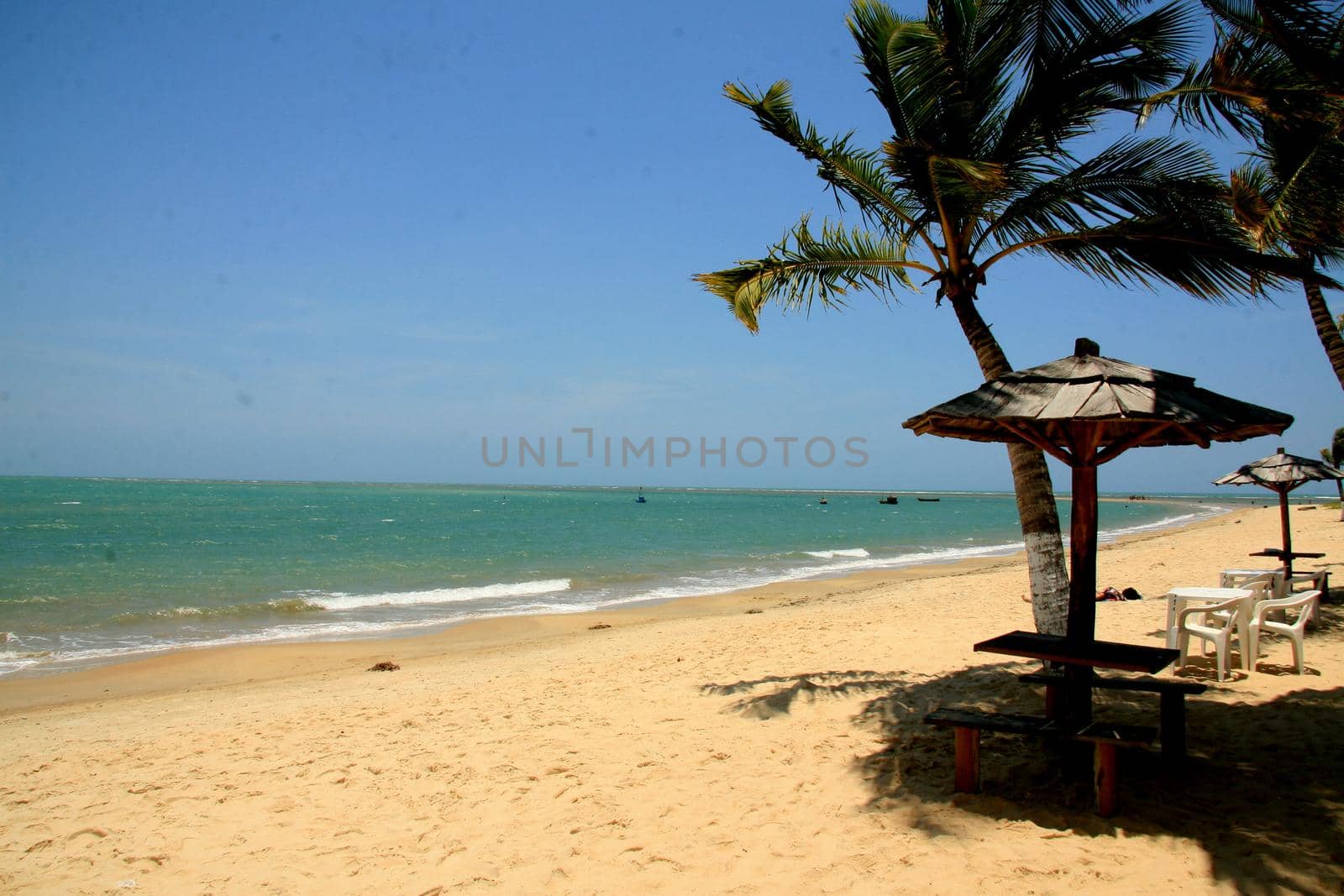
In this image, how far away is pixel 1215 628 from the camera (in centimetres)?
627

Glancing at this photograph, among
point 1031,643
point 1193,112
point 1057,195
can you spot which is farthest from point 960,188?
point 1031,643

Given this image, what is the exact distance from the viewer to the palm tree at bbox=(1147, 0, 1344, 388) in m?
4.53

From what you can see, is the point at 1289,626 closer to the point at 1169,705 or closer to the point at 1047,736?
the point at 1169,705

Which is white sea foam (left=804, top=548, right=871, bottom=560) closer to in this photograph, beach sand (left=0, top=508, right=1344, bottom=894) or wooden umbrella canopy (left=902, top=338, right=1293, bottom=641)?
beach sand (left=0, top=508, right=1344, bottom=894)

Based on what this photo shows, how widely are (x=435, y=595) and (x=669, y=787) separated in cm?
1378

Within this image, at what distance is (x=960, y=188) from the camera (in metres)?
5.91

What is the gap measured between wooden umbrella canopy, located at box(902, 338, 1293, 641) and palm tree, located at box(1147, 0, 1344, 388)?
216 cm

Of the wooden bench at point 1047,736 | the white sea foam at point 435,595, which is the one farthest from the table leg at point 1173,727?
the white sea foam at point 435,595

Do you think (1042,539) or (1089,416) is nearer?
(1089,416)

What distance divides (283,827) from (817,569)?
→ 19.9m

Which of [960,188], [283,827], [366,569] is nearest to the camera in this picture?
[283,827]

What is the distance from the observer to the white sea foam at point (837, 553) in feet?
88.9

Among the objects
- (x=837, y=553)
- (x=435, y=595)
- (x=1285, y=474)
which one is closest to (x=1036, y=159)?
(x=1285, y=474)

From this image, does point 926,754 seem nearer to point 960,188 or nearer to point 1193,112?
point 960,188
